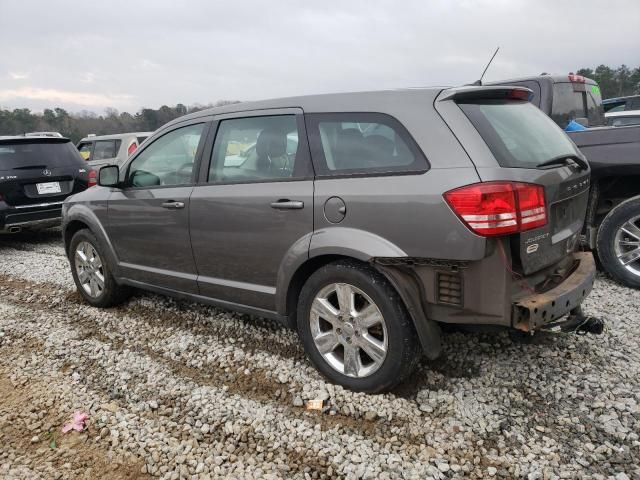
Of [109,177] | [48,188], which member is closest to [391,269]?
[109,177]

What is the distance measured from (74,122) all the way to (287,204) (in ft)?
133

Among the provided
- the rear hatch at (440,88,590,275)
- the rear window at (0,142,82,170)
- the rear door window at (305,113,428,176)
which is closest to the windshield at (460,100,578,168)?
the rear hatch at (440,88,590,275)

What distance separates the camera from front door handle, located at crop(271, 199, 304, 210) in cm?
298

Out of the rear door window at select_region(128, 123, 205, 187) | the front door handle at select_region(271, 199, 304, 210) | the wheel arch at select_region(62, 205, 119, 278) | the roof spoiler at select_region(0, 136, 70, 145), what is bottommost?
the wheel arch at select_region(62, 205, 119, 278)

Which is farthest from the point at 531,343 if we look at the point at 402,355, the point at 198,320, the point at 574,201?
the point at 198,320

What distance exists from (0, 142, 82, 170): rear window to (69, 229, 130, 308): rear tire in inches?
125

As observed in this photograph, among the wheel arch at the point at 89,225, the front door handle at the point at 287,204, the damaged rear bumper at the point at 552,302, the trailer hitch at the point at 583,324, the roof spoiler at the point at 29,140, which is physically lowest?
the trailer hitch at the point at 583,324

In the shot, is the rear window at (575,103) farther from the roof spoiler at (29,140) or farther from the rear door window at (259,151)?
the roof spoiler at (29,140)

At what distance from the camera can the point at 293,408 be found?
9.59 ft

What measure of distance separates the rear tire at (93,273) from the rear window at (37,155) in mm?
3175

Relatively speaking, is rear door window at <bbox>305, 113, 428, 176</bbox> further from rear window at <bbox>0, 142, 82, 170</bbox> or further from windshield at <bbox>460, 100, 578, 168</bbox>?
rear window at <bbox>0, 142, 82, 170</bbox>

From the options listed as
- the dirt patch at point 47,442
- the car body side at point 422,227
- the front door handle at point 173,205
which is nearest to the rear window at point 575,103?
the car body side at point 422,227

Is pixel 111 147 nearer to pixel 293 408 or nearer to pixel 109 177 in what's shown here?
pixel 109 177

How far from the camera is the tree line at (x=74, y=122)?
20.9 meters
